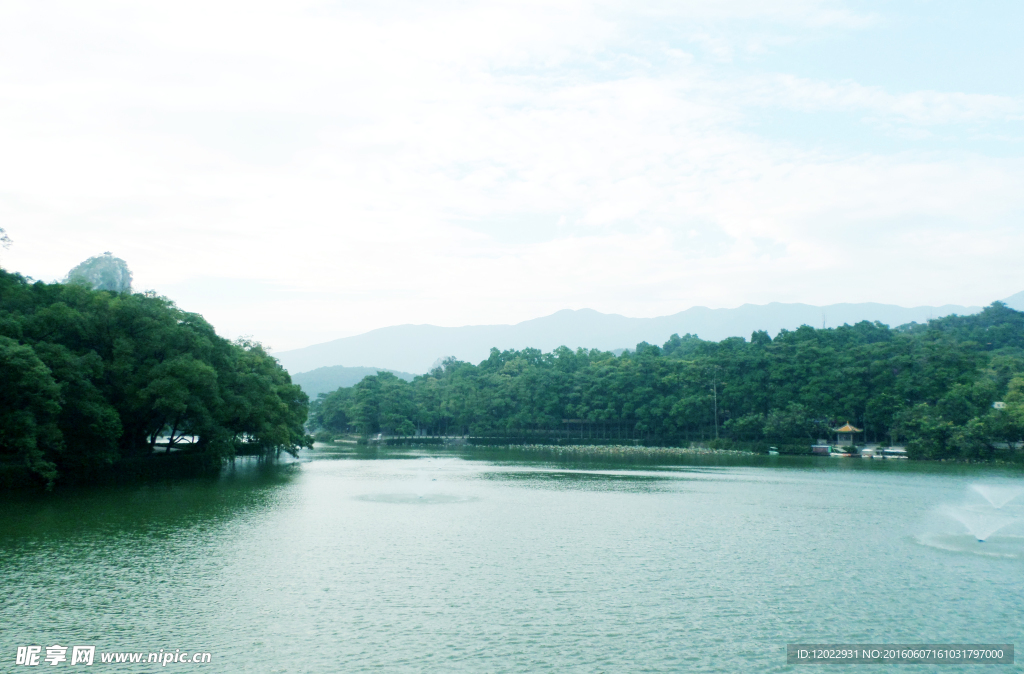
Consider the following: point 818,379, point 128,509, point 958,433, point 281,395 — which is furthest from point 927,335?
point 128,509

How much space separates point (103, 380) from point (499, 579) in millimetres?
28735

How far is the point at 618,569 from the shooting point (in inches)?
725

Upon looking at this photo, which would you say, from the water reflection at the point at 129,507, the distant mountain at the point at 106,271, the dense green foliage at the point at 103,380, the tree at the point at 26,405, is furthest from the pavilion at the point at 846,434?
the distant mountain at the point at 106,271

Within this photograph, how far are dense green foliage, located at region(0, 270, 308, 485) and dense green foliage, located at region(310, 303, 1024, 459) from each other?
52.5m

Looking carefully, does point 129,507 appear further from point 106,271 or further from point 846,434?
point 106,271

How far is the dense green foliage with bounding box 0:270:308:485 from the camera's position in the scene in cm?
2919

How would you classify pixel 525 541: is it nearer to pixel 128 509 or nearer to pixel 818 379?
pixel 128 509

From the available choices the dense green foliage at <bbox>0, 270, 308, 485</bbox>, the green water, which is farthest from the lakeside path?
the green water

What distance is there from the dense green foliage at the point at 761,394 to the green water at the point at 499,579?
3185 cm

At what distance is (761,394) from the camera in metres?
79.4

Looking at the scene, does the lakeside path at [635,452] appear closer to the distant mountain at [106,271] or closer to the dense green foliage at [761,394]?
the dense green foliage at [761,394]

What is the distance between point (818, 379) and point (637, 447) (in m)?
20.9

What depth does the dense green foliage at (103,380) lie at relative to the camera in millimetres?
29188

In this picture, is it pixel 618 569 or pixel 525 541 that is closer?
pixel 618 569
